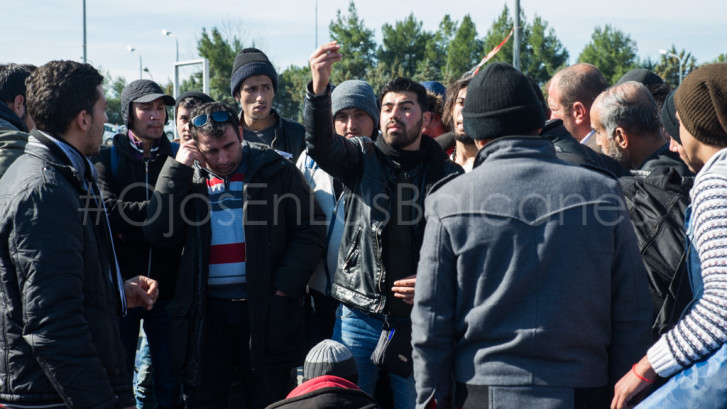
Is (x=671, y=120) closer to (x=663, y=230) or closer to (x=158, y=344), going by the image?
(x=663, y=230)

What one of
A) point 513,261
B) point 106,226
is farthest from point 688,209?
point 106,226

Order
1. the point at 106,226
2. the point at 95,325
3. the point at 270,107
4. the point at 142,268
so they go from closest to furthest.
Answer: the point at 95,325, the point at 106,226, the point at 142,268, the point at 270,107

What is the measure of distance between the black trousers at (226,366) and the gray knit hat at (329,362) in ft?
4.19

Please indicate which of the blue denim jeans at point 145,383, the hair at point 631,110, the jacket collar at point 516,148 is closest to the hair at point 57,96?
the jacket collar at point 516,148

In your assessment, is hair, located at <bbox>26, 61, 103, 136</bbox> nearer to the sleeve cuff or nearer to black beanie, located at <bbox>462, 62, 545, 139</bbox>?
black beanie, located at <bbox>462, 62, 545, 139</bbox>

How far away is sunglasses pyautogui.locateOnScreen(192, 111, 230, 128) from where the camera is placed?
380 centimetres

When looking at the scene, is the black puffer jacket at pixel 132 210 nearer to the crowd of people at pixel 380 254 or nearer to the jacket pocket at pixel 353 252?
the crowd of people at pixel 380 254

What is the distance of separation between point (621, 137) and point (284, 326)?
2.13 metres

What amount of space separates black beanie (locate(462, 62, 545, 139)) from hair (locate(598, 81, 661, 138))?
4.98 ft

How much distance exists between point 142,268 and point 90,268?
153 centimetres

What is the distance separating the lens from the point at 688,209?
2.21 metres

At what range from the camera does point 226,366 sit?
3.78 metres

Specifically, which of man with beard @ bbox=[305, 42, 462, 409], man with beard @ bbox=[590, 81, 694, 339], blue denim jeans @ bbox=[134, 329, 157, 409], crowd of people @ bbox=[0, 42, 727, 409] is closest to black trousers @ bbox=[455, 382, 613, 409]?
crowd of people @ bbox=[0, 42, 727, 409]

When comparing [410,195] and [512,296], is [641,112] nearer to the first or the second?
[410,195]
